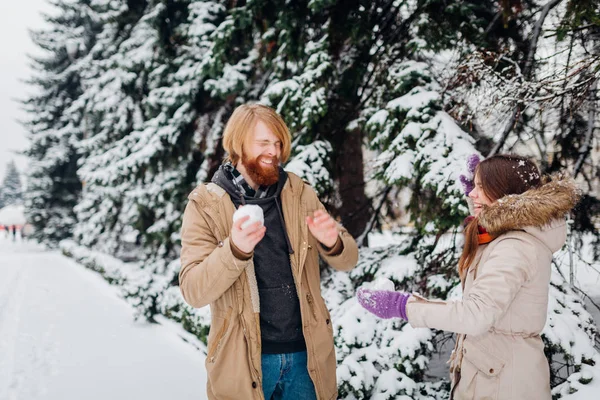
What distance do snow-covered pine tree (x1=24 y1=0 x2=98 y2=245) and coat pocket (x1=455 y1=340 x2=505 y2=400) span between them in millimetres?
26175

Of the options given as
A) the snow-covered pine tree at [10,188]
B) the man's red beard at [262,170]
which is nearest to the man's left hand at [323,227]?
the man's red beard at [262,170]

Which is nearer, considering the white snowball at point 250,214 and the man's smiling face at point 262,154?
the white snowball at point 250,214

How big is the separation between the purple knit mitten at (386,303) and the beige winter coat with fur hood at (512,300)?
0.04m

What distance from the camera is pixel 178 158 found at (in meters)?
7.78

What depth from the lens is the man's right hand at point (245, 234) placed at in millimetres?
1562

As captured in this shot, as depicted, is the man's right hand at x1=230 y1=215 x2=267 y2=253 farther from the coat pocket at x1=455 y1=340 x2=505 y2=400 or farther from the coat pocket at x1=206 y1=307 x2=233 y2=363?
the coat pocket at x1=455 y1=340 x2=505 y2=400

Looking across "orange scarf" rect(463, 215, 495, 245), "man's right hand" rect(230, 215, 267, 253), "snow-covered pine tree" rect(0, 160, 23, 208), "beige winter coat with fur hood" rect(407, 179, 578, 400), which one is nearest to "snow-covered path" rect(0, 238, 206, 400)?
"man's right hand" rect(230, 215, 267, 253)

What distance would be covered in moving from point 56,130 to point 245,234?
28.3m

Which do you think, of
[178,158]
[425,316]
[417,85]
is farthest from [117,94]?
[425,316]

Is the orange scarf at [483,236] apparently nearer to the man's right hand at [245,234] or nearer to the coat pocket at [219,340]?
the man's right hand at [245,234]

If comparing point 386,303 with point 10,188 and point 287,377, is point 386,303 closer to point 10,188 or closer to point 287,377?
point 287,377

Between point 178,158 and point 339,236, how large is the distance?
6375 mm

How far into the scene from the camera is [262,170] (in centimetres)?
196

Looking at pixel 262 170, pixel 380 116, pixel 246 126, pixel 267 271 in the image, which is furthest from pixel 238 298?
pixel 380 116
